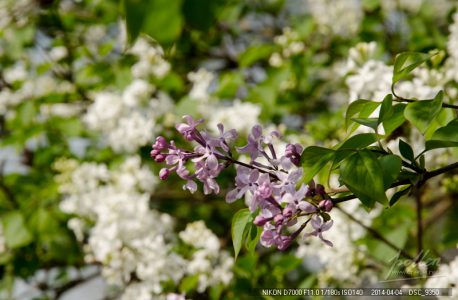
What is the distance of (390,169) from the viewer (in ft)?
→ 2.83

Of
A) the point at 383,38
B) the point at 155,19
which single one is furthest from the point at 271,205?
the point at 383,38

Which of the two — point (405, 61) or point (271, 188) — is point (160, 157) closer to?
point (271, 188)

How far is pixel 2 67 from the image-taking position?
400 centimetres

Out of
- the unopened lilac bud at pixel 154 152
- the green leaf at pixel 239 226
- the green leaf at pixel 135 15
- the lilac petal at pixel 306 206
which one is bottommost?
the green leaf at pixel 239 226

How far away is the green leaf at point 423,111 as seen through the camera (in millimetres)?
942

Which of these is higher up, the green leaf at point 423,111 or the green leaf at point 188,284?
the green leaf at point 423,111

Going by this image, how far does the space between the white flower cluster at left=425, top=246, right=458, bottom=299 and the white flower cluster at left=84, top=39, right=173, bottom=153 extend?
1.59 m

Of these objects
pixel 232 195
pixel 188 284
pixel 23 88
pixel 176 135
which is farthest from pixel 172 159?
pixel 23 88

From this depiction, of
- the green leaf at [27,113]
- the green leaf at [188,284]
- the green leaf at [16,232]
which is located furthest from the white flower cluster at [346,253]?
the green leaf at [27,113]

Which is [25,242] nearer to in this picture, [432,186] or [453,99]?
[432,186]

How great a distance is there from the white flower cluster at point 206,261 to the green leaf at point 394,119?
125cm

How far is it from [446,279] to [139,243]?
112cm

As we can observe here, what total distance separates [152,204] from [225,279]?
1189 mm

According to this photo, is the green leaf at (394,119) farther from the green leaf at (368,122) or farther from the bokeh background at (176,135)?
the bokeh background at (176,135)
